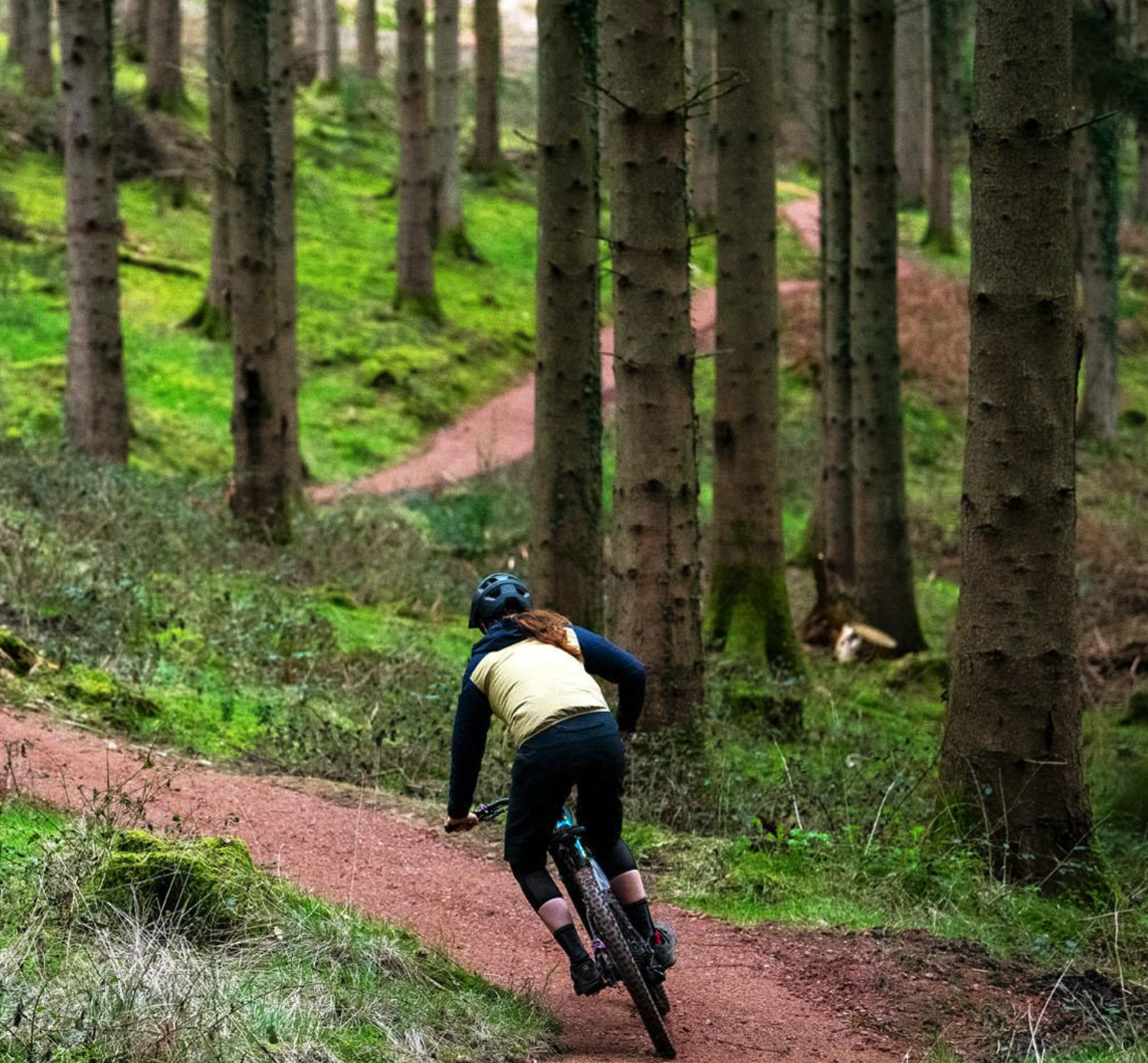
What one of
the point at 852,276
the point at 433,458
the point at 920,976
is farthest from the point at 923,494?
the point at 920,976

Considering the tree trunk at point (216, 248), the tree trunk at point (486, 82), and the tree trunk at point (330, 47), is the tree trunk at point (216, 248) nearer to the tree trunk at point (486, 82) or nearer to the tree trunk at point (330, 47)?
the tree trunk at point (486, 82)

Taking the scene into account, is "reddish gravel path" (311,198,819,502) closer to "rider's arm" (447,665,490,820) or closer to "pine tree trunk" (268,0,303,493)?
"pine tree trunk" (268,0,303,493)

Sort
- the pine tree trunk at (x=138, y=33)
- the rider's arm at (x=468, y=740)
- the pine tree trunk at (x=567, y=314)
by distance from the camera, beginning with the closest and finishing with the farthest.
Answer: the rider's arm at (x=468, y=740), the pine tree trunk at (x=567, y=314), the pine tree trunk at (x=138, y=33)

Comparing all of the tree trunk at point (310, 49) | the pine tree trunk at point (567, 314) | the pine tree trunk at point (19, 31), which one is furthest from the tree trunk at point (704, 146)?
the pine tree trunk at point (567, 314)

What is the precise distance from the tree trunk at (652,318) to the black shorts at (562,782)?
3.34 metres

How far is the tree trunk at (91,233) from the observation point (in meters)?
14.3

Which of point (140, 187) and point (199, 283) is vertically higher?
point (140, 187)

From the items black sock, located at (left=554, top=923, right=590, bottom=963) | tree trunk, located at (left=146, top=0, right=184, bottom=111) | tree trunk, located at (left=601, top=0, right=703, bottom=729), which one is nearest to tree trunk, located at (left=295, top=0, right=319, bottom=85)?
tree trunk, located at (left=146, top=0, right=184, bottom=111)

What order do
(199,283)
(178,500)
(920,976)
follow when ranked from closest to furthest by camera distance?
(920,976) < (178,500) < (199,283)

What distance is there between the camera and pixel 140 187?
30.5 m

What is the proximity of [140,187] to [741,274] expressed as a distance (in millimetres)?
21154

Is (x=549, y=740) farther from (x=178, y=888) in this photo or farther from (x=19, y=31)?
(x=19, y=31)

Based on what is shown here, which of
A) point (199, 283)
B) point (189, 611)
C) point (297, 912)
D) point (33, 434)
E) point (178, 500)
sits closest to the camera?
point (297, 912)

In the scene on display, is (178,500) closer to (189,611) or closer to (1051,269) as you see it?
(189,611)
